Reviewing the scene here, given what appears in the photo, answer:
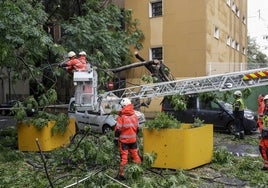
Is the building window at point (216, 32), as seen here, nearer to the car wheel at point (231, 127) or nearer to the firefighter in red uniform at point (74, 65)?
the car wheel at point (231, 127)

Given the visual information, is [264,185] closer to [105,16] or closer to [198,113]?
[198,113]

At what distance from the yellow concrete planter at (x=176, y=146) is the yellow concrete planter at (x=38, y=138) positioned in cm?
397

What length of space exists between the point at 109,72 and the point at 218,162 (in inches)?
165

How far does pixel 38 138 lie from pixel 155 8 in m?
14.9

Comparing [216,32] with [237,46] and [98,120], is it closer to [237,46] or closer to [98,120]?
[237,46]

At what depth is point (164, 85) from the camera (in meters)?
11.4

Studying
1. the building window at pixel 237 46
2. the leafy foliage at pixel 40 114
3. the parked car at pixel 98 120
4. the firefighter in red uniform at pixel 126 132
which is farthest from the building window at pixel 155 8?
the firefighter in red uniform at pixel 126 132

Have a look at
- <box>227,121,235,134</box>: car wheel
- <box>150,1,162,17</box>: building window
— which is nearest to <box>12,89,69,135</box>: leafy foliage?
<box>227,121,235,134</box>: car wheel

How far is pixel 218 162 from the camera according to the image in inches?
416

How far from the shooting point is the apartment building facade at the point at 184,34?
75.8 ft

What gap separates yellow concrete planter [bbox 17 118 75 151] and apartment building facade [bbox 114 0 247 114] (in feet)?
39.4

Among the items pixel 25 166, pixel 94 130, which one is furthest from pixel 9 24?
pixel 94 130

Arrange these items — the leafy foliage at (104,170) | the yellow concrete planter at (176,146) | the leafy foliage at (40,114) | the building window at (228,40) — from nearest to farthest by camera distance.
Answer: the leafy foliage at (104,170), the yellow concrete planter at (176,146), the leafy foliage at (40,114), the building window at (228,40)

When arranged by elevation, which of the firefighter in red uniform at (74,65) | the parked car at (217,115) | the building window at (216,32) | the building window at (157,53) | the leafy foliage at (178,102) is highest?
the building window at (216,32)
